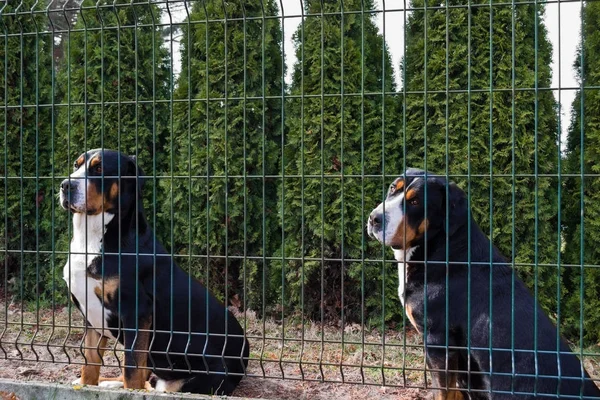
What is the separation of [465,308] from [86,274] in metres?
2.62

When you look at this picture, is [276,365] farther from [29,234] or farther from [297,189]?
[29,234]

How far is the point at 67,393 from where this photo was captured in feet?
14.2

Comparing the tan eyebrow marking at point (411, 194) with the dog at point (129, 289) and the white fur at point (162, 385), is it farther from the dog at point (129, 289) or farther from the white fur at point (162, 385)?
the white fur at point (162, 385)

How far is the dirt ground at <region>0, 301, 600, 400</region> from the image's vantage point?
177 inches

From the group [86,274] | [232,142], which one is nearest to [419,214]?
[86,274]

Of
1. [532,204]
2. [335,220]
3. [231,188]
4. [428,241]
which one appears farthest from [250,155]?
[428,241]

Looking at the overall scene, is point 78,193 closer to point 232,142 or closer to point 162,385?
point 162,385

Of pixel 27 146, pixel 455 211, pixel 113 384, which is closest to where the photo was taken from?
pixel 455 211

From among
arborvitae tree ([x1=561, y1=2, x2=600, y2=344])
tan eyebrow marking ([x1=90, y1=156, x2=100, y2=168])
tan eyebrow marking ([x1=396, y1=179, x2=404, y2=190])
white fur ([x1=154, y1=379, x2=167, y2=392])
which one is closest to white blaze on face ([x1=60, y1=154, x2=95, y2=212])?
tan eyebrow marking ([x1=90, y1=156, x2=100, y2=168])

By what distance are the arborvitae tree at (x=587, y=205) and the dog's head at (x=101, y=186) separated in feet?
14.9

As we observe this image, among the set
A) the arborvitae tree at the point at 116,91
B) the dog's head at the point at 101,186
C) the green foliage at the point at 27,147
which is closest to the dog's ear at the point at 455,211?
the dog's head at the point at 101,186

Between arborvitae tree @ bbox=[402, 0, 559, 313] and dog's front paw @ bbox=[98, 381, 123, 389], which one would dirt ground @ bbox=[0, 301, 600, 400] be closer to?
dog's front paw @ bbox=[98, 381, 123, 389]

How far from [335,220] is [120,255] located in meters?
3.37

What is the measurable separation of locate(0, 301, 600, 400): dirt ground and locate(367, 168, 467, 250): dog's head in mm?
714
